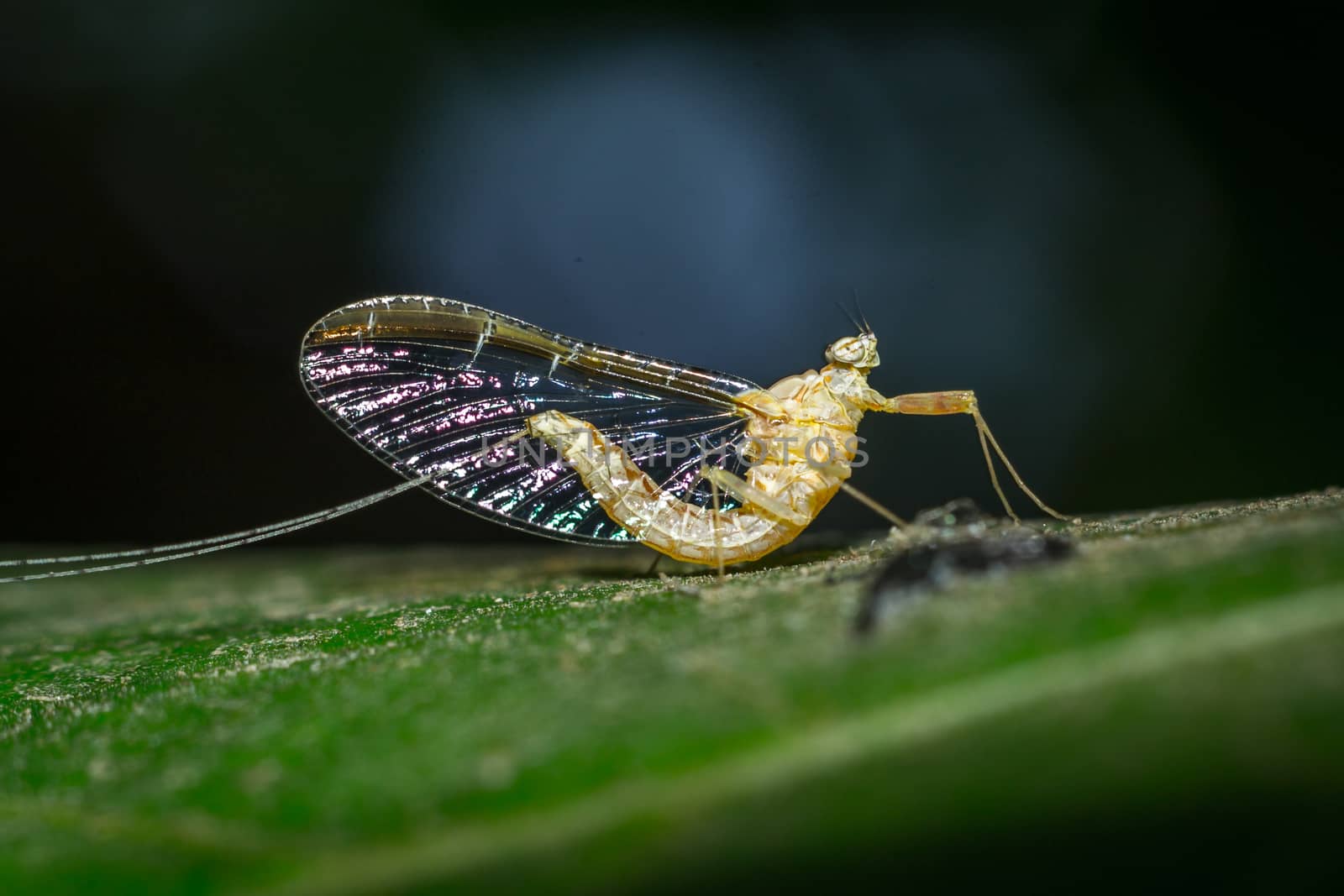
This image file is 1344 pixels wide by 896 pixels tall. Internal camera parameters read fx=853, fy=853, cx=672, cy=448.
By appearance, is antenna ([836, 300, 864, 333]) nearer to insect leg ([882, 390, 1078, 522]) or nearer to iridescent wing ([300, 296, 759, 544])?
insect leg ([882, 390, 1078, 522])

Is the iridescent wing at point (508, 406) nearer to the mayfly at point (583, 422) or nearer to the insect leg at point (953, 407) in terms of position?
the mayfly at point (583, 422)

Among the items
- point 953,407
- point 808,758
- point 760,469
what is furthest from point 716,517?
point 808,758

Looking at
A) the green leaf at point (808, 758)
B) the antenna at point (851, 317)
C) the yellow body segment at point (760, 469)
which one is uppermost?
the antenna at point (851, 317)

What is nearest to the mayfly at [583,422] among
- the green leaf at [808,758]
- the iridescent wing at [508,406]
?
the iridescent wing at [508,406]

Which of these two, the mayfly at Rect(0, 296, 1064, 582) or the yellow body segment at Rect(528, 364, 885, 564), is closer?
the yellow body segment at Rect(528, 364, 885, 564)

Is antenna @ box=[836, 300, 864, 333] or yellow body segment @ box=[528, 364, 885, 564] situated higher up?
antenna @ box=[836, 300, 864, 333]

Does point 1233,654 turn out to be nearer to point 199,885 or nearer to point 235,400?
point 199,885

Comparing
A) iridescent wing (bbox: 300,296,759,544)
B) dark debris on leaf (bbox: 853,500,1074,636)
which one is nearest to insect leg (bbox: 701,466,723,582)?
iridescent wing (bbox: 300,296,759,544)
